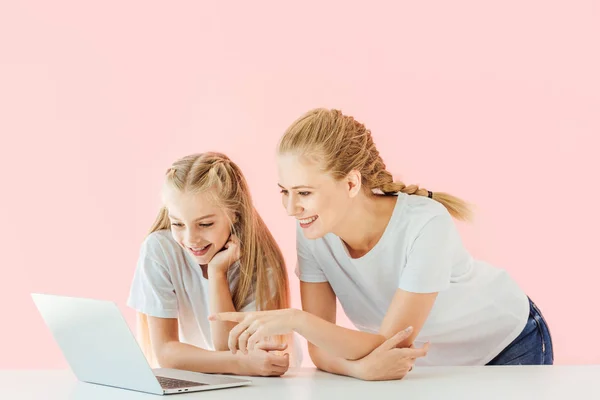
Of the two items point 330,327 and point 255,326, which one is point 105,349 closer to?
point 255,326

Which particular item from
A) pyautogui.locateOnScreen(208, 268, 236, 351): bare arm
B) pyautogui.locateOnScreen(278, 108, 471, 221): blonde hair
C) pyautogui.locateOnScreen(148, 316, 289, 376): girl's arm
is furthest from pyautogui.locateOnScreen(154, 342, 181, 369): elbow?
pyautogui.locateOnScreen(278, 108, 471, 221): blonde hair

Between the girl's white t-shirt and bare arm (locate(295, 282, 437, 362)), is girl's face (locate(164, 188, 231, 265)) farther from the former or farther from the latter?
bare arm (locate(295, 282, 437, 362))

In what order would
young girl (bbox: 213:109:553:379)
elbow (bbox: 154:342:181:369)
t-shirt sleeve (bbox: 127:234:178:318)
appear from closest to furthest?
young girl (bbox: 213:109:553:379) → elbow (bbox: 154:342:181:369) → t-shirt sleeve (bbox: 127:234:178:318)

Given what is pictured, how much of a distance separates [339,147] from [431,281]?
14.4 inches

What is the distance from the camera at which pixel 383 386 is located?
1574 millimetres

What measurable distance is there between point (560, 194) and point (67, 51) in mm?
2177

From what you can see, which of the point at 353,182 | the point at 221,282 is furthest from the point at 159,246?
the point at 353,182

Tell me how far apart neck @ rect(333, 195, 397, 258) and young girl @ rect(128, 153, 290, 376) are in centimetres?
23

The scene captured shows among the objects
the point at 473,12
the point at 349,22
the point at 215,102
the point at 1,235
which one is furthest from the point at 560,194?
the point at 1,235

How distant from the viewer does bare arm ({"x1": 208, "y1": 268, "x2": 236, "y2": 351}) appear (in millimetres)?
1995

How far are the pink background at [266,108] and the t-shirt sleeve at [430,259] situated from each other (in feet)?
5.26

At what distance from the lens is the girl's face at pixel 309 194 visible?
1.82 metres

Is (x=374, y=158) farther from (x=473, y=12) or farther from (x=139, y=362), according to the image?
(x=473, y=12)

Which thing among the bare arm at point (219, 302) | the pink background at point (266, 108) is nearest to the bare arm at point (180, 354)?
the bare arm at point (219, 302)
